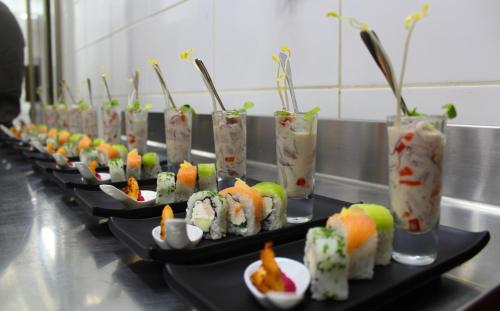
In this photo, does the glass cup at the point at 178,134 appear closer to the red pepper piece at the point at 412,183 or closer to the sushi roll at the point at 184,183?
the sushi roll at the point at 184,183

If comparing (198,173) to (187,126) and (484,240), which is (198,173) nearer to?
(187,126)

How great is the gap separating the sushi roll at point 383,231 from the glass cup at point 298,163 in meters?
0.25

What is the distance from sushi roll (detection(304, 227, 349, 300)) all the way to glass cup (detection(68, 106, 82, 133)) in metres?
2.25

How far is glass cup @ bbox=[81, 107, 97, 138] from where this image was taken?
237 cm

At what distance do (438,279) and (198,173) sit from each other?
2.13 ft

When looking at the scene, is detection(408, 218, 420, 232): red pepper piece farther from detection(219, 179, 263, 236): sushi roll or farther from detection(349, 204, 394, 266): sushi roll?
detection(219, 179, 263, 236): sushi roll

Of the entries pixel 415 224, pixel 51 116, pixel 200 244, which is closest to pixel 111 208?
pixel 200 244

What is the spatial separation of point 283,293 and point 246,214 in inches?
12.8

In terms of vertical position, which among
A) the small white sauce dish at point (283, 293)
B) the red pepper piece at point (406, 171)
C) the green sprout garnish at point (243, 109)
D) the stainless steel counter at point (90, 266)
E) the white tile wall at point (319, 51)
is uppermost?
the white tile wall at point (319, 51)

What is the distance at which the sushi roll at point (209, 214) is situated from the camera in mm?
820

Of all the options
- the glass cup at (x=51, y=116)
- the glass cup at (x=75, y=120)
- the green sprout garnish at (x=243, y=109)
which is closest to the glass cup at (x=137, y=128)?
the green sprout garnish at (x=243, y=109)

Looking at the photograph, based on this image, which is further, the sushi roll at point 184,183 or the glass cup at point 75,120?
the glass cup at point 75,120

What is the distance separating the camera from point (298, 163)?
93 cm

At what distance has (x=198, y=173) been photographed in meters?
1.15
